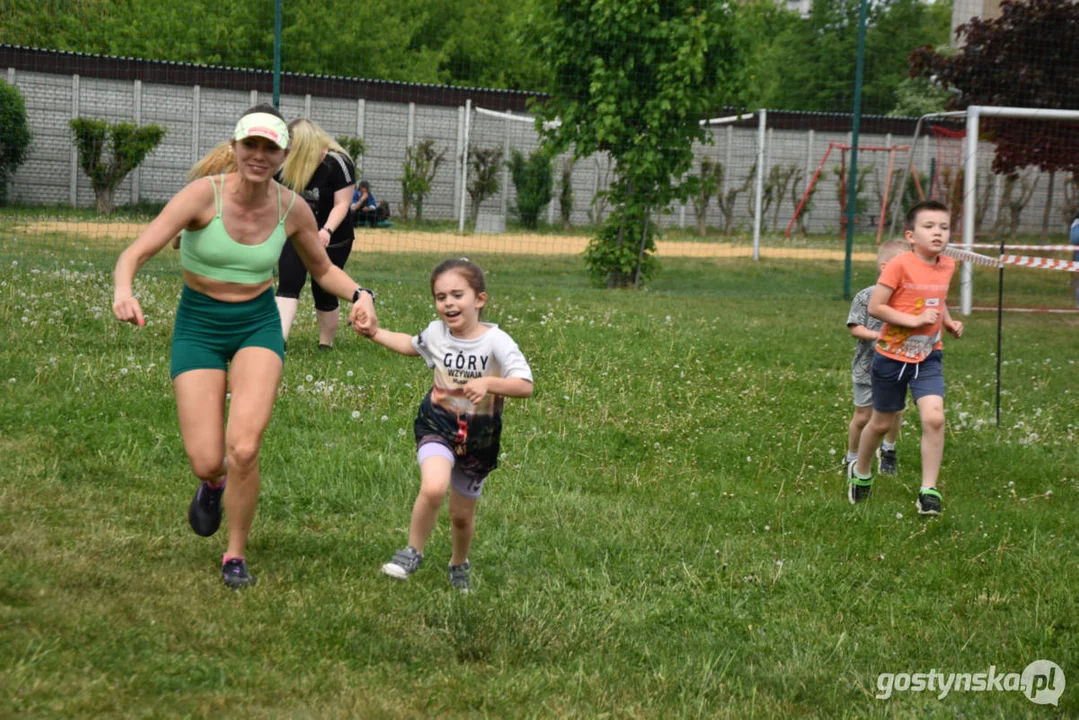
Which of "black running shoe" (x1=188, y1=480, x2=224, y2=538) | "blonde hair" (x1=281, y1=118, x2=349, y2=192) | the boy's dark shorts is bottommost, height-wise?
"black running shoe" (x1=188, y1=480, x2=224, y2=538)

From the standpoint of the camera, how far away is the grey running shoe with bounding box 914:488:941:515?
6.89m

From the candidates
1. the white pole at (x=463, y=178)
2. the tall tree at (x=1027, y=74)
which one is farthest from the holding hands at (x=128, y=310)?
the tall tree at (x=1027, y=74)

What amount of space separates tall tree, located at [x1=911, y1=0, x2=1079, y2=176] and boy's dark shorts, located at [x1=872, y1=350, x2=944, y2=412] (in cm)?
1489

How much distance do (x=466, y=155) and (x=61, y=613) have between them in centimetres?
1777

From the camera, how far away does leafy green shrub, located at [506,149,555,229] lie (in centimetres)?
2183

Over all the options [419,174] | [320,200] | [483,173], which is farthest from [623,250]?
[320,200]

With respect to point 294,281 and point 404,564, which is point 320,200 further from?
point 404,564

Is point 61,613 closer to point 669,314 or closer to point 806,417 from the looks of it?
point 806,417

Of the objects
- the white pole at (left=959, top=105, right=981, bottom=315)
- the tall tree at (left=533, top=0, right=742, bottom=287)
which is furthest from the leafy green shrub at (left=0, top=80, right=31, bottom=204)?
the white pole at (left=959, top=105, right=981, bottom=315)

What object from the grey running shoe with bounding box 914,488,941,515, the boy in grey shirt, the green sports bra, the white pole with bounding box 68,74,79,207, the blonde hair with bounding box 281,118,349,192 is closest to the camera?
the green sports bra

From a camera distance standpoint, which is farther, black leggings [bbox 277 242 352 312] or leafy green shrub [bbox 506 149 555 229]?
leafy green shrub [bbox 506 149 555 229]

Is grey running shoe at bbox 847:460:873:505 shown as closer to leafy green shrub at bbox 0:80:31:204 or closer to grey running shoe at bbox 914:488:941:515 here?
grey running shoe at bbox 914:488:941:515

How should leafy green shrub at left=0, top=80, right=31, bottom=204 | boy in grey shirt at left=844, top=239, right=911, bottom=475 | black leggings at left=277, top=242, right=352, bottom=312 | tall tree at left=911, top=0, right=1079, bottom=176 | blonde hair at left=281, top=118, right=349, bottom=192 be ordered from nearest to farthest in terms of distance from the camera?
boy in grey shirt at left=844, top=239, right=911, bottom=475 < blonde hair at left=281, top=118, right=349, bottom=192 < black leggings at left=277, top=242, right=352, bottom=312 < leafy green shrub at left=0, top=80, right=31, bottom=204 < tall tree at left=911, top=0, right=1079, bottom=176

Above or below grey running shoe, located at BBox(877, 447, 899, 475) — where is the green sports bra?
above
